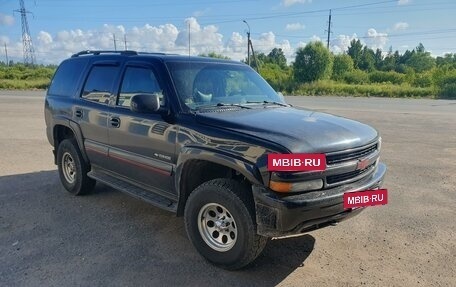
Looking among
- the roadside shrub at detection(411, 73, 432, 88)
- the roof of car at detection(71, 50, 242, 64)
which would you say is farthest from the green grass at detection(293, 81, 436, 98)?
the roof of car at detection(71, 50, 242, 64)

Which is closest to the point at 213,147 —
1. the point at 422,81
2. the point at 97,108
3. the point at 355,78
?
the point at 97,108

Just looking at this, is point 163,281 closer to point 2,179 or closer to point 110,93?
point 110,93

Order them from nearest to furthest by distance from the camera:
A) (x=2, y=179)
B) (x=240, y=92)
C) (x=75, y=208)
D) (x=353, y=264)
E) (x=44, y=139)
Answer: (x=353, y=264) < (x=240, y=92) < (x=75, y=208) < (x=2, y=179) < (x=44, y=139)

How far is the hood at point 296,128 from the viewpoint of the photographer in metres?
3.12

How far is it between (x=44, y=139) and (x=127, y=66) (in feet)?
21.3

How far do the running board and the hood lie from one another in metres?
0.99

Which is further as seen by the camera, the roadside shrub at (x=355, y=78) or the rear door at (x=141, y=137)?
the roadside shrub at (x=355, y=78)

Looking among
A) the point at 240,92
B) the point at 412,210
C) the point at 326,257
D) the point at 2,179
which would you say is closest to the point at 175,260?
the point at 326,257

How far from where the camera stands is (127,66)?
177 inches

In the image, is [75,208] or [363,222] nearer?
[363,222]

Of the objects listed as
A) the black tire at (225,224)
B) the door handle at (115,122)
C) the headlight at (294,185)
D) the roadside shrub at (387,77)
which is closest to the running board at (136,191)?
the black tire at (225,224)

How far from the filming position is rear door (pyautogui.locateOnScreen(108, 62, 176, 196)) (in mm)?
3895

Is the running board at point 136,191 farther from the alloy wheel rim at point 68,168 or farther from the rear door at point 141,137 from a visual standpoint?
the alloy wheel rim at point 68,168

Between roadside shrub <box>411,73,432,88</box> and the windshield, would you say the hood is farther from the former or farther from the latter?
roadside shrub <box>411,73,432,88</box>
